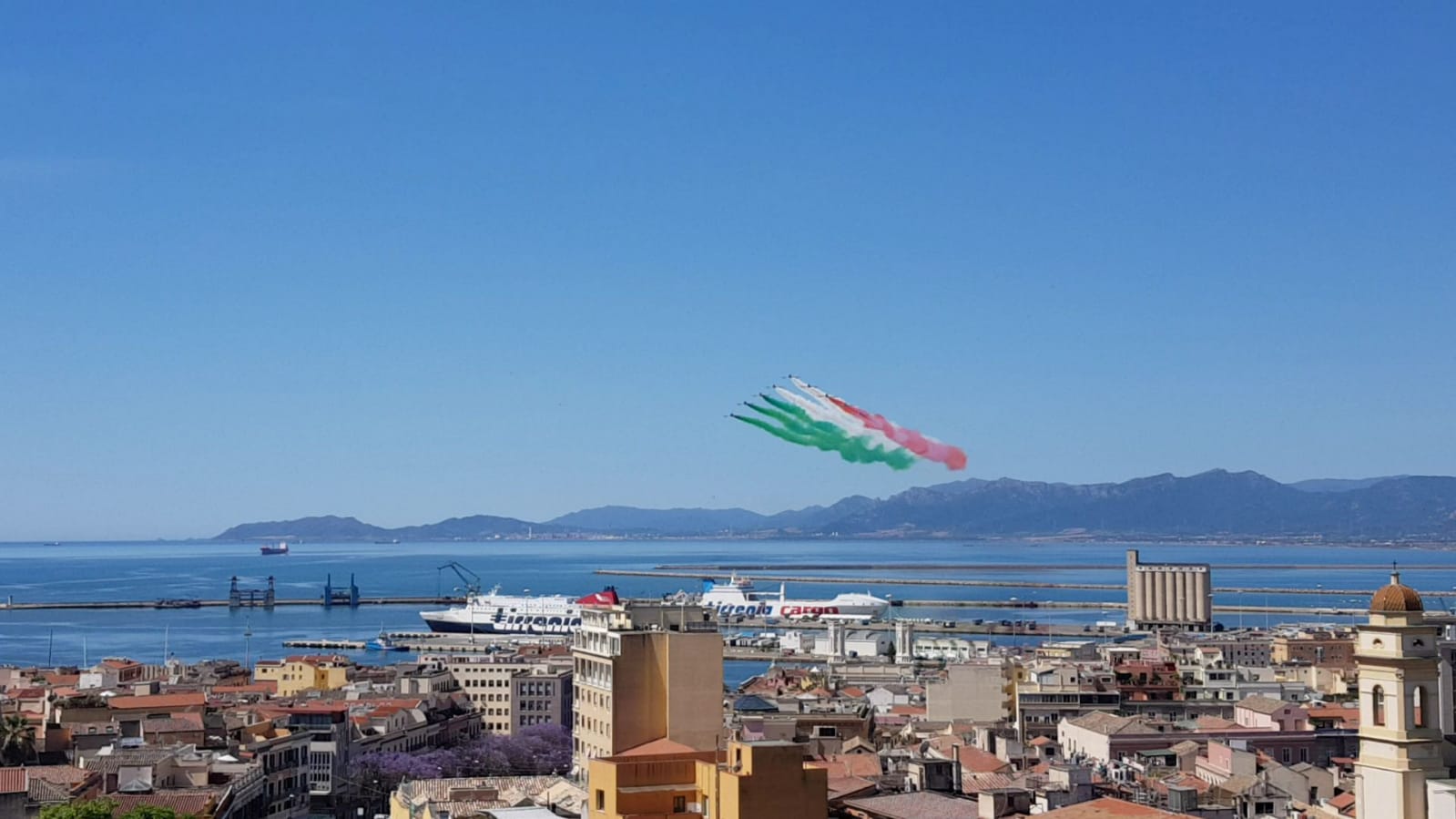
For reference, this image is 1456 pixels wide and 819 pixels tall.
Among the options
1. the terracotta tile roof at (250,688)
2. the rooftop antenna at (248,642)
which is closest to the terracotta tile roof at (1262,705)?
the terracotta tile roof at (250,688)

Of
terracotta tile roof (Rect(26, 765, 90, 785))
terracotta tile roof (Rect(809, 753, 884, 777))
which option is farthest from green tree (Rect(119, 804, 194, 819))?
terracotta tile roof (Rect(809, 753, 884, 777))

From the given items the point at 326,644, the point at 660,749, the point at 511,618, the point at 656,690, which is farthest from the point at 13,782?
the point at 511,618

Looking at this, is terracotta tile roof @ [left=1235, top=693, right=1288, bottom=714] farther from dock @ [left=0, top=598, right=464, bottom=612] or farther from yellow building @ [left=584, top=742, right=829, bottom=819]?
dock @ [left=0, top=598, right=464, bottom=612]

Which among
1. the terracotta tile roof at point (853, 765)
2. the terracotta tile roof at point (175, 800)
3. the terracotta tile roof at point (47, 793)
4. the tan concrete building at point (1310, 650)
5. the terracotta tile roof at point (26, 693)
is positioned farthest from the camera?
the tan concrete building at point (1310, 650)

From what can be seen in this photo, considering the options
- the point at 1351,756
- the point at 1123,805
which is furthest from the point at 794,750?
the point at 1351,756

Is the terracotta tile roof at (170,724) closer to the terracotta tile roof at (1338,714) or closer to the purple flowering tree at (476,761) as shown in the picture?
the purple flowering tree at (476,761)

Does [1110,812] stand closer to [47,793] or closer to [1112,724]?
[47,793]
